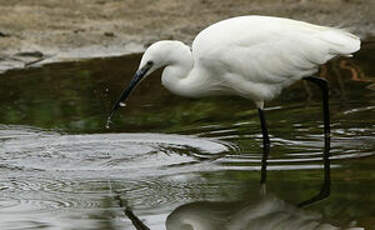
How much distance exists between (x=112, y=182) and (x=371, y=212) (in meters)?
1.86

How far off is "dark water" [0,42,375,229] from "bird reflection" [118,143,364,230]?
0.01 metres

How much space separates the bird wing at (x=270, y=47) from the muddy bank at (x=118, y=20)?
3.91 m

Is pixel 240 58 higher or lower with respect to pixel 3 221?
higher

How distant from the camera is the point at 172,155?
7844 millimetres

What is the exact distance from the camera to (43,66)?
1127 centimetres

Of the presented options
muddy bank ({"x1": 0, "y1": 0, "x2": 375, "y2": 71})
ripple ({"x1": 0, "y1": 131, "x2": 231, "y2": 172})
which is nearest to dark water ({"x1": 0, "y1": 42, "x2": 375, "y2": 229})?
ripple ({"x1": 0, "y1": 131, "x2": 231, "y2": 172})

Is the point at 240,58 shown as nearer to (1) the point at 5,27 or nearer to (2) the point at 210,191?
(2) the point at 210,191

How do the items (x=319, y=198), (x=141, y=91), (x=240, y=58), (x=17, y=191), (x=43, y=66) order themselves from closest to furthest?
(x=319, y=198) → (x=17, y=191) → (x=240, y=58) → (x=141, y=91) → (x=43, y=66)

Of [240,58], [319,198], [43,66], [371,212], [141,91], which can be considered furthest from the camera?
[43,66]

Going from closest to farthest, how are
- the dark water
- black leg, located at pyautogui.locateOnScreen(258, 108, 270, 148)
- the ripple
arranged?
→ 1. the dark water
2. the ripple
3. black leg, located at pyautogui.locateOnScreen(258, 108, 270, 148)

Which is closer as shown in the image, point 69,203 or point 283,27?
point 69,203

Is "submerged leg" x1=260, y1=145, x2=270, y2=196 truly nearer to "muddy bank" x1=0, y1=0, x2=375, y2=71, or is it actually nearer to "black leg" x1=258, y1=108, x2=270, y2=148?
"black leg" x1=258, y1=108, x2=270, y2=148

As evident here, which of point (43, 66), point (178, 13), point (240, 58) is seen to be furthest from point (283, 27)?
point (178, 13)

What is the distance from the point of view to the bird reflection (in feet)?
19.9
